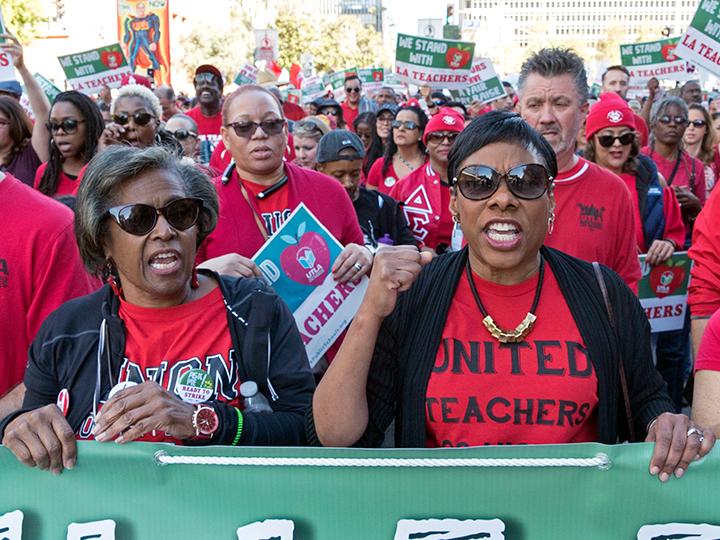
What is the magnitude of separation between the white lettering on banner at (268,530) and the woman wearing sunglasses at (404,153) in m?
5.67

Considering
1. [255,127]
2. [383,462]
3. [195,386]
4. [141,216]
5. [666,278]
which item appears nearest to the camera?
[383,462]

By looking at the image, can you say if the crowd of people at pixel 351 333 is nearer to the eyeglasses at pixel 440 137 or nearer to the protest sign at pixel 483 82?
the eyeglasses at pixel 440 137

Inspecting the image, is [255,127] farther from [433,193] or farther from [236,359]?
[433,193]

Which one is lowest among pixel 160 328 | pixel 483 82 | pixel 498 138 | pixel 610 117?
pixel 160 328

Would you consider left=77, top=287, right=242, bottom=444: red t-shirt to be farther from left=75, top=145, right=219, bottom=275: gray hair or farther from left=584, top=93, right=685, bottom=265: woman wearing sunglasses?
left=584, top=93, right=685, bottom=265: woman wearing sunglasses

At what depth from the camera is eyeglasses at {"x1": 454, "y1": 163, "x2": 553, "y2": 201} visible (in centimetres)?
229

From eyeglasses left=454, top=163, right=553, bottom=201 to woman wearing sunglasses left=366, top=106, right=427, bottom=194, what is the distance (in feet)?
17.5

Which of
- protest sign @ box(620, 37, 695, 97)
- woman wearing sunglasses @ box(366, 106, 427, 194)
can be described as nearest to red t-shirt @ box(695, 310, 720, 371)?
woman wearing sunglasses @ box(366, 106, 427, 194)

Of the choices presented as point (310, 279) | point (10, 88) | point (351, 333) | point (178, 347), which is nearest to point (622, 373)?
point (351, 333)

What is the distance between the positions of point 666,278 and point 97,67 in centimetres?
840

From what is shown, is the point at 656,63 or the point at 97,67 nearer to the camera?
the point at 97,67

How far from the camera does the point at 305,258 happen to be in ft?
12.3

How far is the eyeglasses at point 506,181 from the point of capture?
229 cm

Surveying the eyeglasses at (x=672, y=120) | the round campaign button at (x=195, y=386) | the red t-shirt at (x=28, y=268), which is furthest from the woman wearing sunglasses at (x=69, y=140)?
the eyeglasses at (x=672, y=120)
